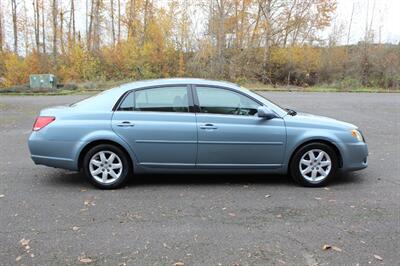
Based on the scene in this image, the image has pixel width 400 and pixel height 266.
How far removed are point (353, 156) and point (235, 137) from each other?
175 cm

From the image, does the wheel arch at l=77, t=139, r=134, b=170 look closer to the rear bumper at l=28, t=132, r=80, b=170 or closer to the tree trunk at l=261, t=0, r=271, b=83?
the rear bumper at l=28, t=132, r=80, b=170

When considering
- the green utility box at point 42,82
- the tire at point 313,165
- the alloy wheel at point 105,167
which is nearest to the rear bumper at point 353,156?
the tire at point 313,165

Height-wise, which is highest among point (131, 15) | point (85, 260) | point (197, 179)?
point (131, 15)

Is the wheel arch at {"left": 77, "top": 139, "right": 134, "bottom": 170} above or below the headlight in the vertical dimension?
below

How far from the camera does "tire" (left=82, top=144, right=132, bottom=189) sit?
5.54 metres

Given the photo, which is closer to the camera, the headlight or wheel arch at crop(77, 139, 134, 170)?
wheel arch at crop(77, 139, 134, 170)

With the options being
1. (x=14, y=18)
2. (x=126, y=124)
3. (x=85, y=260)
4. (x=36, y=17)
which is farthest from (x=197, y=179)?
(x=14, y=18)

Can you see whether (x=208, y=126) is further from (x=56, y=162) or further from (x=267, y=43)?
(x=267, y=43)

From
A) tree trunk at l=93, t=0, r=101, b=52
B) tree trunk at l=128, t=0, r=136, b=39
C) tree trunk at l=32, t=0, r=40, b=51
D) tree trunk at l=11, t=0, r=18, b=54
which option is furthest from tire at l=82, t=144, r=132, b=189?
tree trunk at l=11, t=0, r=18, b=54

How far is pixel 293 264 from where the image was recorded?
3.48 metres

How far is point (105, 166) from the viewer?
5551 millimetres

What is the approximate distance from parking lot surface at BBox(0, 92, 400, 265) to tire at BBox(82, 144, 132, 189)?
152mm

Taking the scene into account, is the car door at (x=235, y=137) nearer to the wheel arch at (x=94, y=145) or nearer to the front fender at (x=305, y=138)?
the front fender at (x=305, y=138)

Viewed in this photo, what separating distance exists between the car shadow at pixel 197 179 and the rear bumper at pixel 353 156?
1.00ft
